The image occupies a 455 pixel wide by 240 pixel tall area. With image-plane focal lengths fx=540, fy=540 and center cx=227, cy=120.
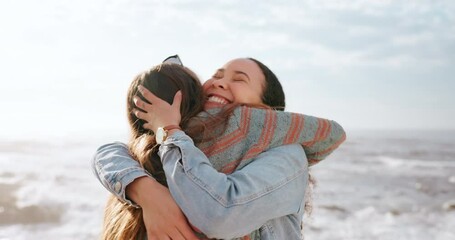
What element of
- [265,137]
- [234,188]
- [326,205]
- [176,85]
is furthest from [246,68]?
[326,205]

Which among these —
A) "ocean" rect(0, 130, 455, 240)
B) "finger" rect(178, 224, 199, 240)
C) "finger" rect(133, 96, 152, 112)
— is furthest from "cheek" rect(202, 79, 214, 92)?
"ocean" rect(0, 130, 455, 240)

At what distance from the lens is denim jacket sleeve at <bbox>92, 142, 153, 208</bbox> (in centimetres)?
198

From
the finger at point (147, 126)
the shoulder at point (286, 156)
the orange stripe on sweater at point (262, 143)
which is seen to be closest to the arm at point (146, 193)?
the finger at point (147, 126)

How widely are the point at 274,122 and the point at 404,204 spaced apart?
987 cm

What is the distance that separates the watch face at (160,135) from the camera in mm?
1941

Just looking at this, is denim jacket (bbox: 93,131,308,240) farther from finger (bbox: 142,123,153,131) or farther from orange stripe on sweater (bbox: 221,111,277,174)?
finger (bbox: 142,123,153,131)

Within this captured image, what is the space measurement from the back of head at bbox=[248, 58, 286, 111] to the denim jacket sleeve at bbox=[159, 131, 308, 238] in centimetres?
44

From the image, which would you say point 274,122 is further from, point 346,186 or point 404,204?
point 346,186

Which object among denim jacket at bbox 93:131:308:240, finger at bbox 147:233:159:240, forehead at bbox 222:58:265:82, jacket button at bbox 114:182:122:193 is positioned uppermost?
forehead at bbox 222:58:265:82

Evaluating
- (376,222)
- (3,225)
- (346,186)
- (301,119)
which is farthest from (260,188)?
(346,186)

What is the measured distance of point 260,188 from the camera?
5.80 ft

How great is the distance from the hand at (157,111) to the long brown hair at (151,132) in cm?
3

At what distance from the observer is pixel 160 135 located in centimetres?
195

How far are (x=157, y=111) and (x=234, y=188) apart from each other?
471mm
